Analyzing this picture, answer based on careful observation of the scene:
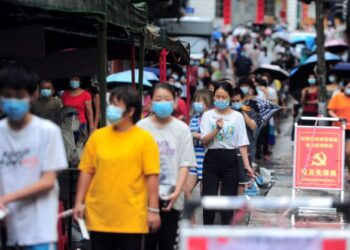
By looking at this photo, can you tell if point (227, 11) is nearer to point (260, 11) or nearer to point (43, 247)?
point (260, 11)

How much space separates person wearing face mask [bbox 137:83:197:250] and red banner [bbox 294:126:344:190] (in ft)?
18.2

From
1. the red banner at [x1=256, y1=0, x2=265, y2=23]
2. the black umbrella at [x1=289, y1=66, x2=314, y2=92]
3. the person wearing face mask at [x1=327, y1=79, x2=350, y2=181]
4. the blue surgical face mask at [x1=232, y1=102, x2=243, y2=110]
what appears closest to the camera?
the blue surgical face mask at [x1=232, y1=102, x2=243, y2=110]

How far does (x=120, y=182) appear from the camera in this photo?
19.0ft

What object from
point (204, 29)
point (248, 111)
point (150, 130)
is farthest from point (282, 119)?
point (150, 130)

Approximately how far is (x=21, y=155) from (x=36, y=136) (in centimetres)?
14

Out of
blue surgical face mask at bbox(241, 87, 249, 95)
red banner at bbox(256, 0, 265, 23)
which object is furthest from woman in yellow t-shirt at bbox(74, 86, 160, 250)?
red banner at bbox(256, 0, 265, 23)

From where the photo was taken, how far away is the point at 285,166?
55.7ft

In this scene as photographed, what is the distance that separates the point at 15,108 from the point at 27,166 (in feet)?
1.17

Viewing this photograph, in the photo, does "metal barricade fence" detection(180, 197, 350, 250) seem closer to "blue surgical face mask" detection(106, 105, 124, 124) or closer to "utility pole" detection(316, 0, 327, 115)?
"blue surgical face mask" detection(106, 105, 124, 124)

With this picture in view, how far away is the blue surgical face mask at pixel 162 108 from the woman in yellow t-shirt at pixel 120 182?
0.49 metres

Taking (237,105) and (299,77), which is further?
(299,77)

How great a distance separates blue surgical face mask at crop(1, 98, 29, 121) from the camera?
5145 millimetres

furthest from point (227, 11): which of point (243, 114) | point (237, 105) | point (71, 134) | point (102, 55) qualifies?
point (102, 55)

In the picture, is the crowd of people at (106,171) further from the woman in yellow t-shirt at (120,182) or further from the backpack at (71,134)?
the backpack at (71,134)
